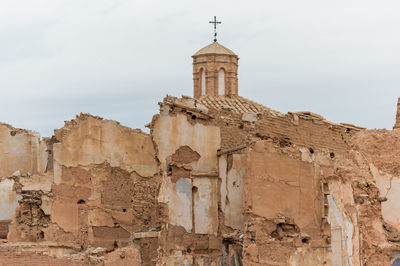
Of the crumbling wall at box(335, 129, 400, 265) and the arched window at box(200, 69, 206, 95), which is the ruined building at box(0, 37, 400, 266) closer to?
the crumbling wall at box(335, 129, 400, 265)

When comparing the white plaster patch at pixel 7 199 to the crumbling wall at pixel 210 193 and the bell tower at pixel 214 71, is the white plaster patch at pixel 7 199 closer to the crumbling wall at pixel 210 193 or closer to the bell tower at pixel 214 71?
the crumbling wall at pixel 210 193

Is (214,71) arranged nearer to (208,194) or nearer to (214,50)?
(214,50)

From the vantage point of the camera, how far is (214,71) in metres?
32.8

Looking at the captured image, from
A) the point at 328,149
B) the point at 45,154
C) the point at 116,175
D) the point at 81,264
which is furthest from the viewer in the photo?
the point at 45,154

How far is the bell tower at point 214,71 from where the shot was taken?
32875mm

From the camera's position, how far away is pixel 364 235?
19141mm

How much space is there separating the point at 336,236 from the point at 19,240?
566 cm

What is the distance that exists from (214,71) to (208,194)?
43.3 feet

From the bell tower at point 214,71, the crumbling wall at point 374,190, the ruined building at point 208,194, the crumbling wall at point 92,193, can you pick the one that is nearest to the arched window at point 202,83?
the bell tower at point 214,71

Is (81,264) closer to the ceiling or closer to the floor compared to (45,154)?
closer to the floor

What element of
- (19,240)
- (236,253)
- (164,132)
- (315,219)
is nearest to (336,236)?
(315,219)

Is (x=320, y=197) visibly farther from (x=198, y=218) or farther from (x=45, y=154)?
(x=45, y=154)

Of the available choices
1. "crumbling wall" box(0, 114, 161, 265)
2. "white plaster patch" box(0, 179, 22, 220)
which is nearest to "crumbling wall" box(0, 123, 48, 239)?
"white plaster patch" box(0, 179, 22, 220)

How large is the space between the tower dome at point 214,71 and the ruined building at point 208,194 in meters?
11.2
